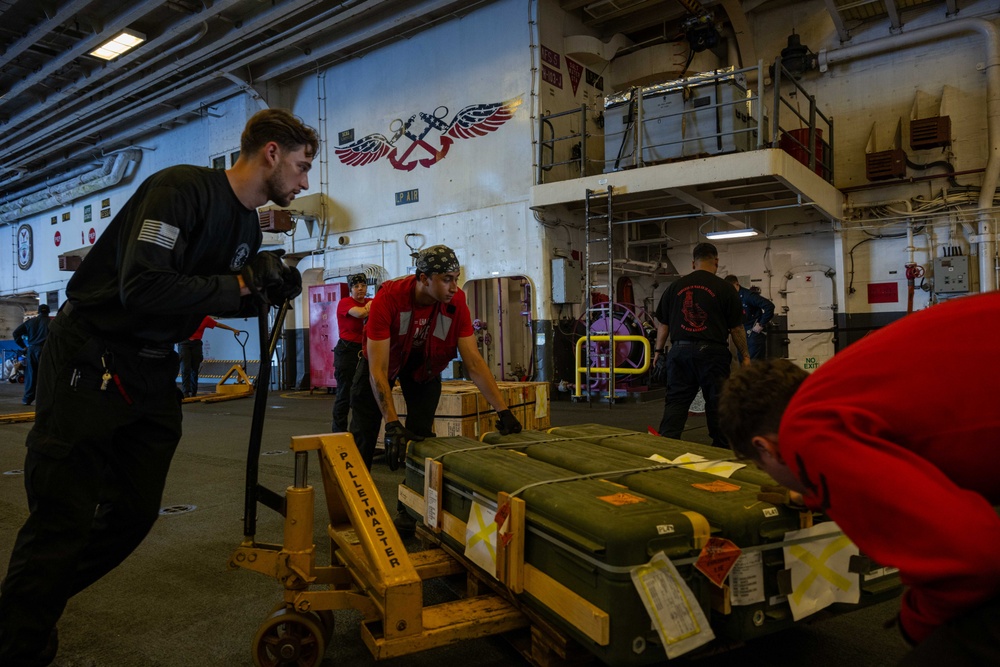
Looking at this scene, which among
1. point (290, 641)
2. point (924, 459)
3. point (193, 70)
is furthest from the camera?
point (193, 70)

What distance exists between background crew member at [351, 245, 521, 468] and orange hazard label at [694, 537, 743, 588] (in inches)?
64.0

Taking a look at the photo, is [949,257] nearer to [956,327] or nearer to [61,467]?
[956,327]

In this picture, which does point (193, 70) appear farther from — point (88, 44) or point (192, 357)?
point (192, 357)

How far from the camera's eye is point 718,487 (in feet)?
7.28

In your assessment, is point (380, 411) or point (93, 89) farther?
point (93, 89)

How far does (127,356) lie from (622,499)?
1.62m

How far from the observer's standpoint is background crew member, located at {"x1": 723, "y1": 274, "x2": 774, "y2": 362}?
28.7ft

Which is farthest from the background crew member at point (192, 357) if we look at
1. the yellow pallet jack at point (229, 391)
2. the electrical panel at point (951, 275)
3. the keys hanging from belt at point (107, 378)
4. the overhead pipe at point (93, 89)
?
the electrical panel at point (951, 275)

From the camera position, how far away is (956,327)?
1039 mm

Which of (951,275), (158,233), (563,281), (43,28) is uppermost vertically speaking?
(43,28)

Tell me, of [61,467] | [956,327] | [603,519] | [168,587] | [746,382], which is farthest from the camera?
[168,587]

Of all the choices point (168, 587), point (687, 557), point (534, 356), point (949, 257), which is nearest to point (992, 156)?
point (949, 257)

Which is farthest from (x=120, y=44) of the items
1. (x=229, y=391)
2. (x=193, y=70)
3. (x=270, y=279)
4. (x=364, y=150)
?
(x=270, y=279)

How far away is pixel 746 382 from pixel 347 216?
12.8 meters
